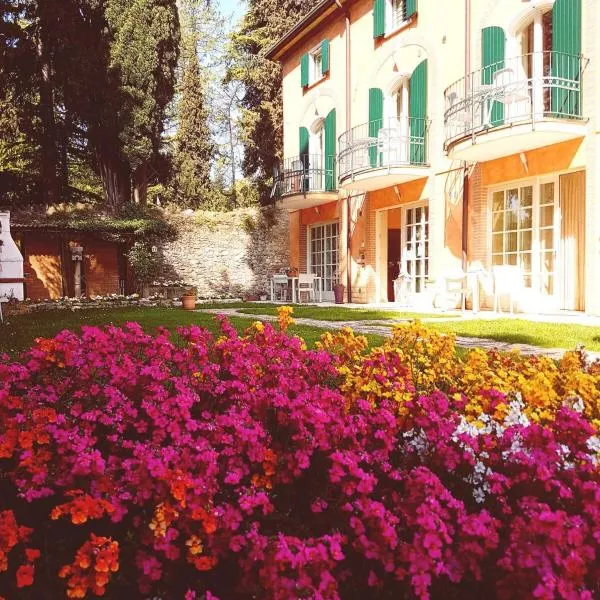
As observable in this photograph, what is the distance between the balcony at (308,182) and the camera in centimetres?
1559

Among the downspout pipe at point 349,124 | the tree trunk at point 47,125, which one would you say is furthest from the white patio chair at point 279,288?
the tree trunk at point 47,125

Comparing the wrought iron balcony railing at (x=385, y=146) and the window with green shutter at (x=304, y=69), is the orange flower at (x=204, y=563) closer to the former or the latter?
the wrought iron balcony railing at (x=385, y=146)

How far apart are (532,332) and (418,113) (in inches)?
301

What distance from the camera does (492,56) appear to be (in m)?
10.5

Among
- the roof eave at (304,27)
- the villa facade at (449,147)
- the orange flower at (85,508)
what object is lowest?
the orange flower at (85,508)

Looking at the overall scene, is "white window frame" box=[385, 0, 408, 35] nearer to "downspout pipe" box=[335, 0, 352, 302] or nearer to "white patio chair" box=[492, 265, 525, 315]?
"downspout pipe" box=[335, 0, 352, 302]

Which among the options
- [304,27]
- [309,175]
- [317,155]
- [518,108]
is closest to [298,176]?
[309,175]

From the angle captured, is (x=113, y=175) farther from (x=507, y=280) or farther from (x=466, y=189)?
(x=507, y=280)

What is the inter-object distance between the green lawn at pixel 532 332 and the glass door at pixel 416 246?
506cm

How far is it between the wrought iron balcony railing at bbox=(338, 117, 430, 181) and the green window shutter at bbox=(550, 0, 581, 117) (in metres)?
3.28

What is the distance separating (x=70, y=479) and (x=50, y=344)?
2.70ft

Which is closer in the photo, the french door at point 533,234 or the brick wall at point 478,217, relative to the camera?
the french door at point 533,234

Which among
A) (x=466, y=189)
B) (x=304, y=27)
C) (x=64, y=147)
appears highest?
(x=304, y=27)

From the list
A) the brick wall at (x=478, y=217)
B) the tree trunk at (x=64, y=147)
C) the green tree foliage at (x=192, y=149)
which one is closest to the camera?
the brick wall at (x=478, y=217)
